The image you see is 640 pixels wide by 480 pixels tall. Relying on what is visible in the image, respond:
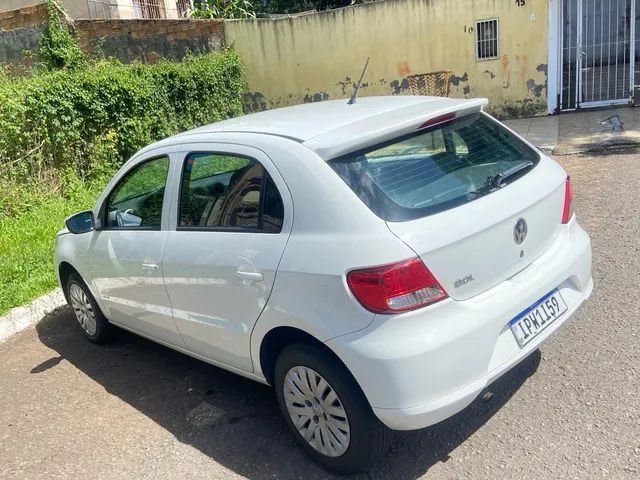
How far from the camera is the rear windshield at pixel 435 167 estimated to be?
2.88m

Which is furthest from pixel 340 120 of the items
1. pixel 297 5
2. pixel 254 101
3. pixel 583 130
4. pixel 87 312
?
pixel 297 5

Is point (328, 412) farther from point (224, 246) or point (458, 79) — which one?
point (458, 79)

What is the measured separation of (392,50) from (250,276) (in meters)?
11.8

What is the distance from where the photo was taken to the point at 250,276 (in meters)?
3.12

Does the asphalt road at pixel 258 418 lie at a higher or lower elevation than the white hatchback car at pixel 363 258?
lower

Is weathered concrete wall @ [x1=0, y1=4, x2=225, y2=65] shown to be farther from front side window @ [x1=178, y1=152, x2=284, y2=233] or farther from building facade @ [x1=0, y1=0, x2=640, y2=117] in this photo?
front side window @ [x1=178, y1=152, x2=284, y2=233]

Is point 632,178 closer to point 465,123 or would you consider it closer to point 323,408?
point 465,123

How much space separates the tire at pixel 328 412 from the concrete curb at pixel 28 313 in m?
3.25

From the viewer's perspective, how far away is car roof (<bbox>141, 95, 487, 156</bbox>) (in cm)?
304

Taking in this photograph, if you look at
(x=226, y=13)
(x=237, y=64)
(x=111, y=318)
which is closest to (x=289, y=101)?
(x=237, y=64)

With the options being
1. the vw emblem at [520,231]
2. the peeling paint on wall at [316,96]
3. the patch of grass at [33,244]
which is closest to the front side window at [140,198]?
the patch of grass at [33,244]

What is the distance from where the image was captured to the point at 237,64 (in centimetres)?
1410

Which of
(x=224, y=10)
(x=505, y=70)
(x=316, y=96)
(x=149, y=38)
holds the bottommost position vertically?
(x=316, y=96)

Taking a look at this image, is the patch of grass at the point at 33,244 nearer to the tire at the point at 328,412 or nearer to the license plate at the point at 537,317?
the tire at the point at 328,412
